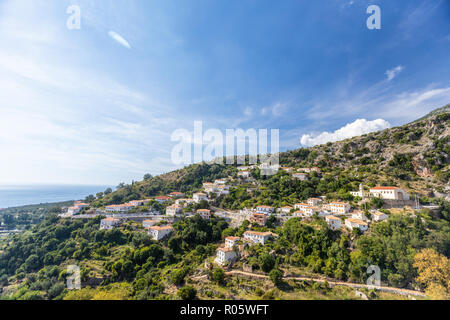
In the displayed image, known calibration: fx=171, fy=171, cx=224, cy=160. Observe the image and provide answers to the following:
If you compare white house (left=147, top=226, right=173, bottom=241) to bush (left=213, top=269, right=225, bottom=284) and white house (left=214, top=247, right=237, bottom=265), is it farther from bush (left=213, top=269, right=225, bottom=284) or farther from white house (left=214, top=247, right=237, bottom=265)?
bush (left=213, top=269, right=225, bottom=284)

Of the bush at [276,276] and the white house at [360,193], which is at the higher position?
the white house at [360,193]

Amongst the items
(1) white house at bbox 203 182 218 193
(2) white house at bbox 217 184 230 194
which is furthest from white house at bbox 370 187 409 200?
(1) white house at bbox 203 182 218 193

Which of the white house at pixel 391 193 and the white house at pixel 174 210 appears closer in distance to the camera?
the white house at pixel 391 193

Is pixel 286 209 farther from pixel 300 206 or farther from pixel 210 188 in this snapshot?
pixel 210 188

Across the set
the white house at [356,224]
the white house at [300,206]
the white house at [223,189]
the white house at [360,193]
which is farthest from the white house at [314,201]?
the white house at [223,189]

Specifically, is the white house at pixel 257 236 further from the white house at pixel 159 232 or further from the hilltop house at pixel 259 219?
the white house at pixel 159 232
